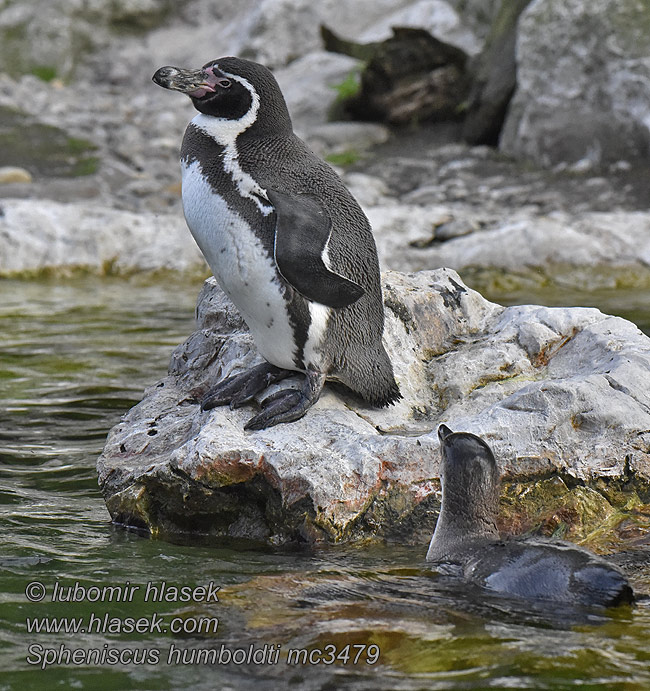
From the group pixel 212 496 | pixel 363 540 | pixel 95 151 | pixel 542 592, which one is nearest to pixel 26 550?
pixel 212 496

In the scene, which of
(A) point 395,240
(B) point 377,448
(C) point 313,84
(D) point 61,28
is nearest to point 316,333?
(B) point 377,448

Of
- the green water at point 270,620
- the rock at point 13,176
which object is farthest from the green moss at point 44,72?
the green water at point 270,620

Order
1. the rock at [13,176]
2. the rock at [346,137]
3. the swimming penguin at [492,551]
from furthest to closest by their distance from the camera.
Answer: the rock at [346,137]
the rock at [13,176]
the swimming penguin at [492,551]

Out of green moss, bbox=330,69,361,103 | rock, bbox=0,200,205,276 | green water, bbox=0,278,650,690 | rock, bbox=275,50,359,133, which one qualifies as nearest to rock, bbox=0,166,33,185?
rock, bbox=0,200,205,276

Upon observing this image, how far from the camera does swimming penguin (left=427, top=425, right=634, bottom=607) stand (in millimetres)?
2984

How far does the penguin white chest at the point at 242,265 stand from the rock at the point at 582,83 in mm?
9575

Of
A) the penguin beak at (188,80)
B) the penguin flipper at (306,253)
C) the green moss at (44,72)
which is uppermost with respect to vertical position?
the penguin beak at (188,80)

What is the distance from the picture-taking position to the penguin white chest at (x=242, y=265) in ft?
12.8

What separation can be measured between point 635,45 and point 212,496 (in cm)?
1051

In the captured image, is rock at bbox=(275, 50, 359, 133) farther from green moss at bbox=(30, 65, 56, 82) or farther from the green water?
the green water

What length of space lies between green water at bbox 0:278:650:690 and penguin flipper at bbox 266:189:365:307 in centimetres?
93

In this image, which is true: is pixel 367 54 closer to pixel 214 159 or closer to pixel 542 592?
pixel 214 159

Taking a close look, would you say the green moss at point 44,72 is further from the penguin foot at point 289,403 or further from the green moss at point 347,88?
the penguin foot at point 289,403

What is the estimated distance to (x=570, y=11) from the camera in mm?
13016
